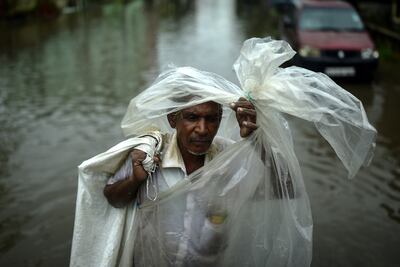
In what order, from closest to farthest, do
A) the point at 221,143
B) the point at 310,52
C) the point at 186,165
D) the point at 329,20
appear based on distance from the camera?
the point at 186,165
the point at 221,143
the point at 310,52
the point at 329,20

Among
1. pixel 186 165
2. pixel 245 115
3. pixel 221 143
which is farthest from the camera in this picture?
pixel 221 143

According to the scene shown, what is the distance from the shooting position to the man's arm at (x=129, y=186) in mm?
2035

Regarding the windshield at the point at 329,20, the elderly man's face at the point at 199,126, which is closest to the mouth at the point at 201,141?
the elderly man's face at the point at 199,126

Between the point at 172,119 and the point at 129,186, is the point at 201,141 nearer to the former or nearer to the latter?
the point at 172,119

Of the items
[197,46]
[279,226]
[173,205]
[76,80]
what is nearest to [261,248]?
[279,226]

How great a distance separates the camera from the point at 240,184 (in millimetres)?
2133

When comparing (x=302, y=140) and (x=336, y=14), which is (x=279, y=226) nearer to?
(x=302, y=140)

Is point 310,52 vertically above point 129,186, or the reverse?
point 129,186

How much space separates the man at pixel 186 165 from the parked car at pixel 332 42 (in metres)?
8.33

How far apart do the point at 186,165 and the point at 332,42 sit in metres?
8.84

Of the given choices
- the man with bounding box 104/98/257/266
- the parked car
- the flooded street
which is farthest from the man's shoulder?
the parked car

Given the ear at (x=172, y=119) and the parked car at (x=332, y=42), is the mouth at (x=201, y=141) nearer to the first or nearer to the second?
the ear at (x=172, y=119)

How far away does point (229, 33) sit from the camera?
1994 centimetres

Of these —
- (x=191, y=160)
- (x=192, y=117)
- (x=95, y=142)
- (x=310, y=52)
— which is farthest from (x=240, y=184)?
(x=310, y=52)
